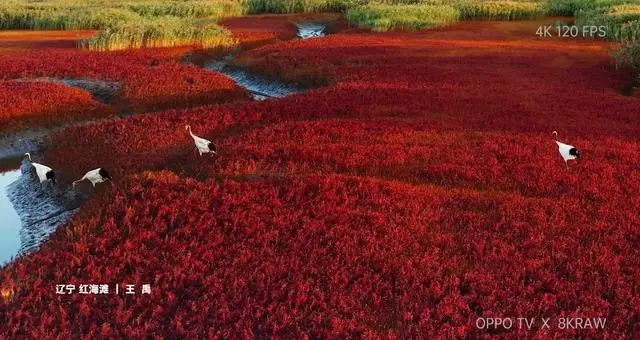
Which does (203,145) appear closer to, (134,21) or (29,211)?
(29,211)

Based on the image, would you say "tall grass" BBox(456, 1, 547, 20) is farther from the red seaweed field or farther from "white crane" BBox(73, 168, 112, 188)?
"white crane" BBox(73, 168, 112, 188)

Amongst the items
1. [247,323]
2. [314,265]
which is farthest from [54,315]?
[314,265]

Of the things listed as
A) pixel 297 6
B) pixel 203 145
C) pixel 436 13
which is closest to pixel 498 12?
pixel 436 13

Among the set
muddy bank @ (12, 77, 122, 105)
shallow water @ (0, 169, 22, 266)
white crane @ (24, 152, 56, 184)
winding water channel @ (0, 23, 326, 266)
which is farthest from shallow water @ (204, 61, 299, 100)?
white crane @ (24, 152, 56, 184)

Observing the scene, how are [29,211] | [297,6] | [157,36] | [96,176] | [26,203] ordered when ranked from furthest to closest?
[297,6] < [157,36] < [26,203] < [29,211] < [96,176]

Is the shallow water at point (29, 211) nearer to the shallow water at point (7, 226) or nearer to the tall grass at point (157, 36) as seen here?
the shallow water at point (7, 226)

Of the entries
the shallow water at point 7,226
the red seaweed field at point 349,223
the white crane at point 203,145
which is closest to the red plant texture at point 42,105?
the red seaweed field at point 349,223
